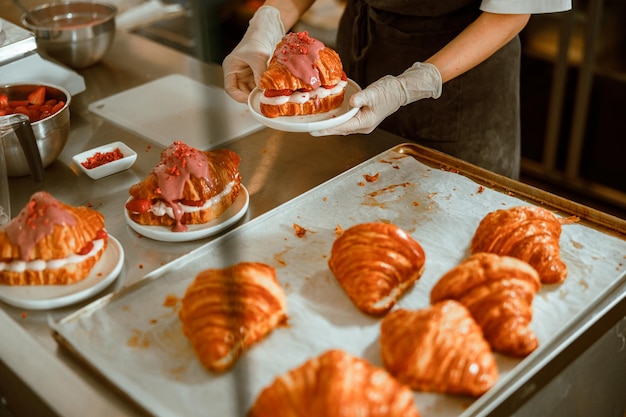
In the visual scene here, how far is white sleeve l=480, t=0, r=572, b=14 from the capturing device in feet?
6.59

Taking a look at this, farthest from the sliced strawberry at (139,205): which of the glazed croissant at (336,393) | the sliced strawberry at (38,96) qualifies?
the glazed croissant at (336,393)

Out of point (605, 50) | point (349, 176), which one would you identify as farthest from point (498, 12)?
point (605, 50)

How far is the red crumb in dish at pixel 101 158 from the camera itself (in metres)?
2.08

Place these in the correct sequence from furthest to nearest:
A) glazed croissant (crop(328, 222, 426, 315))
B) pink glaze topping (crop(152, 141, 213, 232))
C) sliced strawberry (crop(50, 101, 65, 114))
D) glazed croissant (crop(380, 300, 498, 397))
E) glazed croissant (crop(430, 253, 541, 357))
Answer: sliced strawberry (crop(50, 101, 65, 114)) < pink glaze topping (crop(152, 141, 213, 232)) < glazed croissant (crop(328, 222, 426, 315)) < glazed croissant (crop(430, 253, 541, 357)) < glazed croissant (crop(380, 300, 498, 397))

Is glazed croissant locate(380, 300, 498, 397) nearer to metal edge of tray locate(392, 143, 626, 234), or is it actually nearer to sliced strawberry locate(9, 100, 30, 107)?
metal edge of tray locate(392, 143, 626, 234)

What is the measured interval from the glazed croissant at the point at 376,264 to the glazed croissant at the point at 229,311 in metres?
0.16

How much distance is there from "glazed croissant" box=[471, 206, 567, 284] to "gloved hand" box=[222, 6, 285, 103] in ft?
3.12

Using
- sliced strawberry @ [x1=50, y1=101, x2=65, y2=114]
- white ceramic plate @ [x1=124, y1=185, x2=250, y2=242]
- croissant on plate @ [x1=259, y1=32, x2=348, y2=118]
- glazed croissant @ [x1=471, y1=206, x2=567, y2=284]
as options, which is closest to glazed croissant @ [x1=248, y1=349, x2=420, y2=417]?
glazed croissant @ [x1=471, y1=206, x2=567, y2=284]

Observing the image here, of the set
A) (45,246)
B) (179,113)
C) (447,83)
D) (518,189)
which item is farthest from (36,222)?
(447,83)

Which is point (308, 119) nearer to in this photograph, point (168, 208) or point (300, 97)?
point (300, 97)

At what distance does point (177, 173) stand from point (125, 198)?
0.29 metres

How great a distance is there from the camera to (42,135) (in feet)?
6.53

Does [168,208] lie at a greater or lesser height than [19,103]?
lesser

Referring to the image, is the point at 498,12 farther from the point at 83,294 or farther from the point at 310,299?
the point at 83,294
